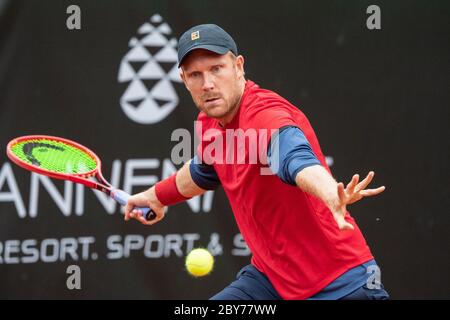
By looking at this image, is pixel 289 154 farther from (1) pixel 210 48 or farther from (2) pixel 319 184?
(1) pixel 210 48

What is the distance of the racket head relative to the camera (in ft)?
15.0

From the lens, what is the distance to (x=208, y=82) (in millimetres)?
3998

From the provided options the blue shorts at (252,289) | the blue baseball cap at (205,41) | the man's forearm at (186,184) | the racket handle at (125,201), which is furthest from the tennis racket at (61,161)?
the blue baseball cap at (205,41)

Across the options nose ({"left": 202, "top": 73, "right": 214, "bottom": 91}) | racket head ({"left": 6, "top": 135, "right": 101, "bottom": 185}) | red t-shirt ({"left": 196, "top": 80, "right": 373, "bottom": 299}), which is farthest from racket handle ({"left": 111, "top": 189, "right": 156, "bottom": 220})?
nose ({"left": 202, "top": 73, "right": 214, "bottom": 91})

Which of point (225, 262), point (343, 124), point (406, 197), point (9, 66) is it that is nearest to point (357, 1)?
point (343, 124)

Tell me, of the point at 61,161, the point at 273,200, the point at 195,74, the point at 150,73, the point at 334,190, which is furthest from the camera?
the point at 150,73

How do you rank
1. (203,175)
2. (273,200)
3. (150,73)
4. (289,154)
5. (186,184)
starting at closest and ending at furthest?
(289,154)
(273,200)
(203,175)
(186,184)
(150,73)

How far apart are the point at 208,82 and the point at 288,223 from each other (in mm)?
734

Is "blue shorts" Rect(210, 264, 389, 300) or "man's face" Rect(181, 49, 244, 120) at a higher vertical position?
"man's face" Rect(181, 49, 244, 120)

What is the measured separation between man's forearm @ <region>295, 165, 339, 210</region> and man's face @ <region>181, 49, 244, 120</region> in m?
0.75

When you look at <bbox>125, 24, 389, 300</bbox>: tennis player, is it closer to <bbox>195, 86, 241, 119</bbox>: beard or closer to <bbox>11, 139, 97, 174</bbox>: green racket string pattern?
<bbox>195, 86, 241, 119</bbox>: beard

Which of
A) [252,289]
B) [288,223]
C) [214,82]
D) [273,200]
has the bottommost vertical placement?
[252,289]

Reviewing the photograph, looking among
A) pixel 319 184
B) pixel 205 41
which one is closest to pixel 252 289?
pixel 319 184
